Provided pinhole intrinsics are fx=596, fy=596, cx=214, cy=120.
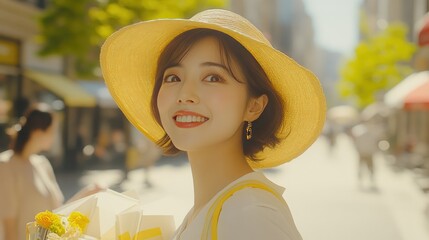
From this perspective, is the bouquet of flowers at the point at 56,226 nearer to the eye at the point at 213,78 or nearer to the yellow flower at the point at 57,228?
the yellow flower at the point at 57,228

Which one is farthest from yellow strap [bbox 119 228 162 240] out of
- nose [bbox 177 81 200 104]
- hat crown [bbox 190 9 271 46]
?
hat crown [bbox 190 9 271 46]

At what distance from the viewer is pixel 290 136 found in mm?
2254

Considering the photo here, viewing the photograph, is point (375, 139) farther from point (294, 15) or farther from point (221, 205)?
point (294, 15)

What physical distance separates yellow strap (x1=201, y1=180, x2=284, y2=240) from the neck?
0.21 metres

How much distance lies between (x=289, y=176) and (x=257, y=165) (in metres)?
15.8

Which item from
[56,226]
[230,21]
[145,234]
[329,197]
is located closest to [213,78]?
[230,21]

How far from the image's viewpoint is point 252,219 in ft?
5.41

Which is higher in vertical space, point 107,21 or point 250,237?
point 107,21

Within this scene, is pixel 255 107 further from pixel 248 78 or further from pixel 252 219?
pixel 252 219

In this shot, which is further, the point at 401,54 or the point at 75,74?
the point at 401,54

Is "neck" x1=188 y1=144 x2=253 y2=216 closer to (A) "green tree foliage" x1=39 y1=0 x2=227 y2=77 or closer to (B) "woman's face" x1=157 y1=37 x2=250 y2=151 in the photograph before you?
(B) "woman's face" x1=157 y1=37 x2=250 y2=151

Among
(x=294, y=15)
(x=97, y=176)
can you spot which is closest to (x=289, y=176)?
(x=97, y=176)

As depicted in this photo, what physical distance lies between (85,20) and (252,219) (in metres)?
17.2

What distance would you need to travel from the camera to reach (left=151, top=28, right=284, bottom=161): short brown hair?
6.54ft
